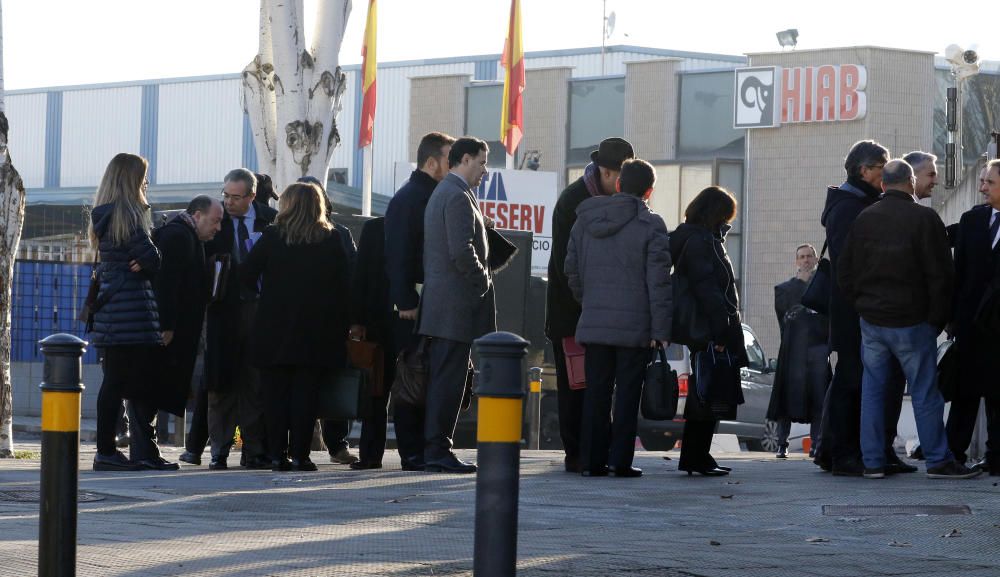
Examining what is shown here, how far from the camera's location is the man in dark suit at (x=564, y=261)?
10.5m

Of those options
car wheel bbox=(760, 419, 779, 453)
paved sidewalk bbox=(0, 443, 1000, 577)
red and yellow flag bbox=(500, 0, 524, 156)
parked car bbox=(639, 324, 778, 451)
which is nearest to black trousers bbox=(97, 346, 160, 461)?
paved sidewalk bbox=(0, 443, 1000, 577)

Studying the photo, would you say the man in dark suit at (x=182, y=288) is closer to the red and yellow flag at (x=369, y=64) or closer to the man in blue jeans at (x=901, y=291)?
the man in blue jeans at (x=901, y=291)

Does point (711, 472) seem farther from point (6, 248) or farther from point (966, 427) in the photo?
point (6, 248)

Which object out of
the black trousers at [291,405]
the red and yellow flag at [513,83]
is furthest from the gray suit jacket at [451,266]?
the red and yellow flag at [513,83]

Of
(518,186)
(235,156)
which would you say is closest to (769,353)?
(518,186)

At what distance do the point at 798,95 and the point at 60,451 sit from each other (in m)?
37.9

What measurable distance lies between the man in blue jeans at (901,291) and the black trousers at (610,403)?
1295 mm

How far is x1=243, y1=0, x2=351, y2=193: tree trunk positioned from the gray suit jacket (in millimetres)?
5710

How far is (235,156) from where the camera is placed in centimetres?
6212

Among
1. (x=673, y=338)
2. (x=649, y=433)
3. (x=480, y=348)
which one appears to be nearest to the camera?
(x=480, y=348)

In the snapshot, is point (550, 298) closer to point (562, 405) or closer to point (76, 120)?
point (562, 405)

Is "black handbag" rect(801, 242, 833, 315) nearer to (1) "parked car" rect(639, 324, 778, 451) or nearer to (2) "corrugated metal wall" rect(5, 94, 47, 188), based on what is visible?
(1) "parked car" rect(639, 324, 778, 451)

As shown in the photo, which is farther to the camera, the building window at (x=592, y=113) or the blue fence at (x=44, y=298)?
the building window at (x=592, y=113)

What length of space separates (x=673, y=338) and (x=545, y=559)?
12.5ft
